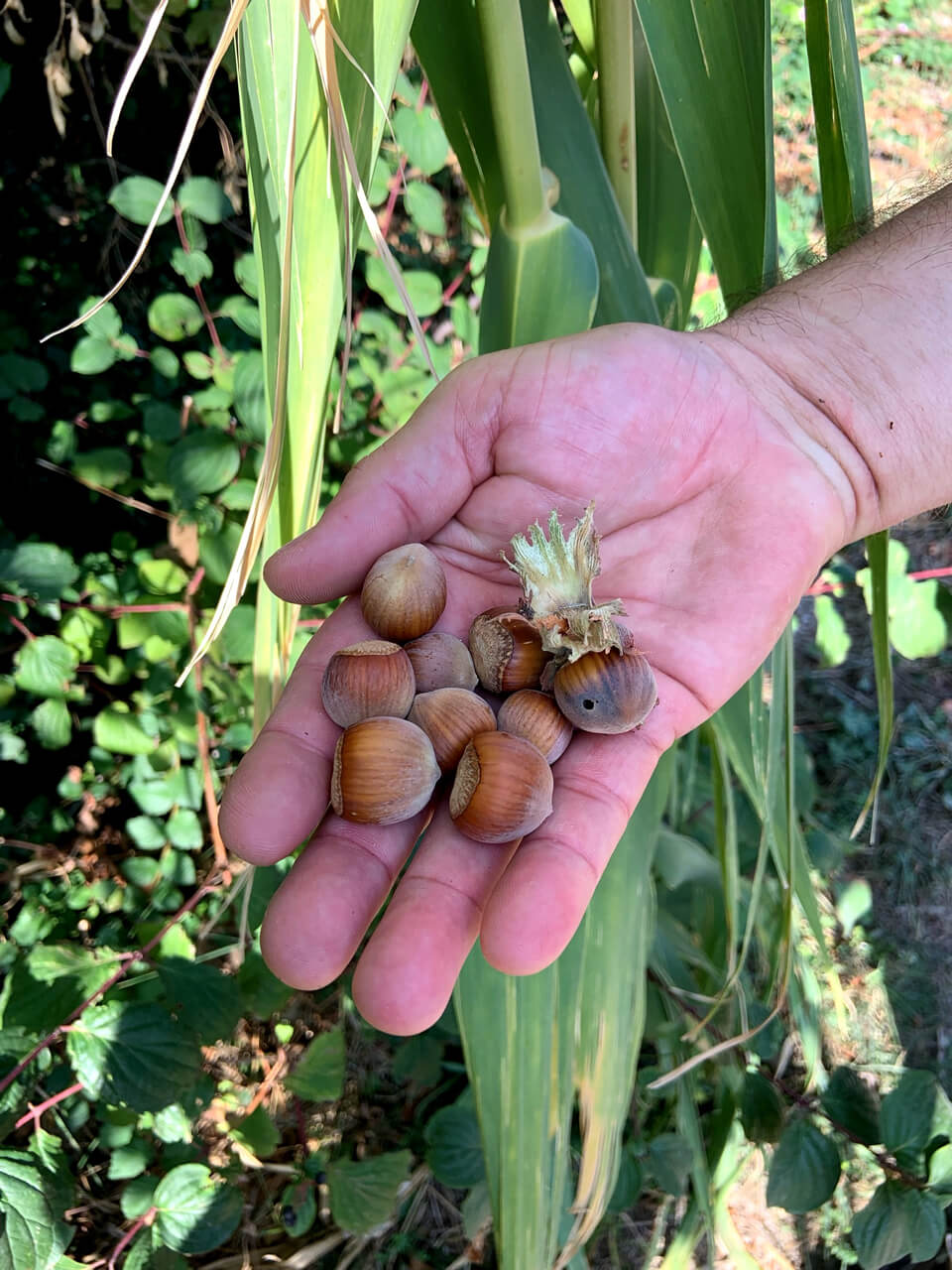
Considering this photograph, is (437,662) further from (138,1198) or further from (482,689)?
(138,1198)

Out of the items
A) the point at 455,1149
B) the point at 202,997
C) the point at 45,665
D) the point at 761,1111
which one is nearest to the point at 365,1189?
the point at 455,1149

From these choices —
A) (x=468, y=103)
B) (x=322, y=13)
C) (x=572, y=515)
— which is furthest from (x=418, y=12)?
(x=572, y=515)

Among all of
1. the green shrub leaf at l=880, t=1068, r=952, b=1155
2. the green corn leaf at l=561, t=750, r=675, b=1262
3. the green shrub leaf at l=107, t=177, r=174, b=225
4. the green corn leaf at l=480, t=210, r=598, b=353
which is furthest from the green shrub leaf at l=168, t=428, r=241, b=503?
the green shrub leaf at l=880, t=1068, r=952, b=1155

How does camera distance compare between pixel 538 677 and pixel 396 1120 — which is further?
pixel 396 1120

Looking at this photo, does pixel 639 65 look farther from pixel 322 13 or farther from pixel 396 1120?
pixel 396 1120

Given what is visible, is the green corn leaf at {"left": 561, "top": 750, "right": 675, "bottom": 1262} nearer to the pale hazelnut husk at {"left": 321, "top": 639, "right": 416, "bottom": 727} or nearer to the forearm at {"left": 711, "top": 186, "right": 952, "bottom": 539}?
the pale hazelnut husk at {"left": 321, "top": 639, "right": 416, "bottom": 727}
